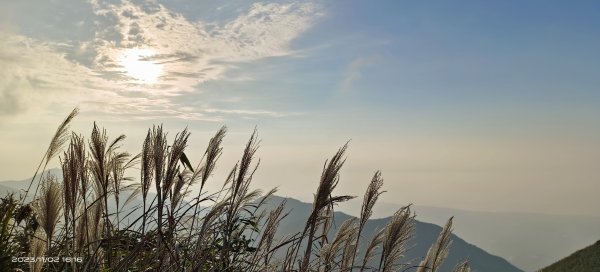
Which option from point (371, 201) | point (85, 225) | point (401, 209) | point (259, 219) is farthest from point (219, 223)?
point (401, 209)

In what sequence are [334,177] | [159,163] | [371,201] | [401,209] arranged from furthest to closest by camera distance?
1. [401,209]
2. [371,201]
3. [334,177]
4. [159,163]

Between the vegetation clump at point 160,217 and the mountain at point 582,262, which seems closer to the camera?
the vegetation clump at point 160,217

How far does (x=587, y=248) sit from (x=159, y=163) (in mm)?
56803

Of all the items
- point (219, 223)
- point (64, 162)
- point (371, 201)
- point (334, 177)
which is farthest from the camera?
point (371, 201)

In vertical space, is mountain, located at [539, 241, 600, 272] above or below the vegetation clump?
below

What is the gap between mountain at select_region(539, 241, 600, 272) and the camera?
44.9 meters

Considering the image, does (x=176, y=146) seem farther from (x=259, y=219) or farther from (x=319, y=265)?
(x=319, y=265)

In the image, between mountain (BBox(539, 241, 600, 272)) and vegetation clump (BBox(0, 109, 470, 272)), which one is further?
mountain (BBox(539, 241, 600, 272))

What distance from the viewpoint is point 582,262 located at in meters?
46.0

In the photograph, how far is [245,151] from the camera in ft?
9.93

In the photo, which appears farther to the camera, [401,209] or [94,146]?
[401,209]

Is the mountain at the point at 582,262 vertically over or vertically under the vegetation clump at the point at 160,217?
under

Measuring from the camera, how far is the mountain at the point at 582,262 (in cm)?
4488

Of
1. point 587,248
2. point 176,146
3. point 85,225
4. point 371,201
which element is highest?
point 176,146
